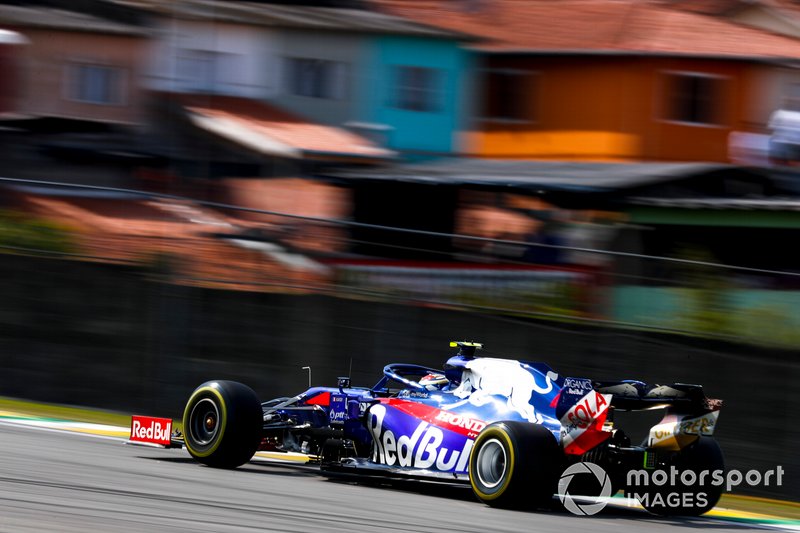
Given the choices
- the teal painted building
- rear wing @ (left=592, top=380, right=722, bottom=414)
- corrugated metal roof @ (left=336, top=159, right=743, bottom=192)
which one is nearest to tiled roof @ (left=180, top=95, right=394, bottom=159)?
the teal painted building

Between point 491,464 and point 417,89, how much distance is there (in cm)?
2761

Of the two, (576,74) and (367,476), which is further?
(576,74)

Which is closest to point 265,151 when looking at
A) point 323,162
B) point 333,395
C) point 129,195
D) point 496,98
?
point 323,162

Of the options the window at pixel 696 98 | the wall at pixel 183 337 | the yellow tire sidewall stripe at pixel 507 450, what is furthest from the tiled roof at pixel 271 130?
the yellow tire sidewall stripe at pixel 507 450

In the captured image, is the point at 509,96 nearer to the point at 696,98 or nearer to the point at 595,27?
the point at 595,27

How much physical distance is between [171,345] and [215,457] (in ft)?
17.9

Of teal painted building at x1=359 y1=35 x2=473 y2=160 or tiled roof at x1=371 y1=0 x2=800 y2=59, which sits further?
teal painted building at x1=359 y1=35 x2=473 y2=160

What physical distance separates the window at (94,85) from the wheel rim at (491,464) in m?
26.2

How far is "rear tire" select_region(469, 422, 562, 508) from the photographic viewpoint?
352 inches

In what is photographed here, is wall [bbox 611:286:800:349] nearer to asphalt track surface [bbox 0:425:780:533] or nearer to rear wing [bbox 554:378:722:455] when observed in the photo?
asphalt track surface [bbox 0:425:780:533]

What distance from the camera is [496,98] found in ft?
119

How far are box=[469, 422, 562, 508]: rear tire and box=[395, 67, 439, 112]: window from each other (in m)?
27.5

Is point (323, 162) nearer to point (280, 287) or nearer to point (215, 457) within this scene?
point (280, 287)

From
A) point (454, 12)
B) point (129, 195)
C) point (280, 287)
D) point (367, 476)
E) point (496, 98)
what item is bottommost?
point (367, 476)
